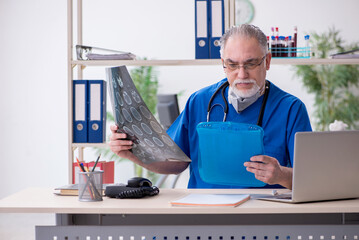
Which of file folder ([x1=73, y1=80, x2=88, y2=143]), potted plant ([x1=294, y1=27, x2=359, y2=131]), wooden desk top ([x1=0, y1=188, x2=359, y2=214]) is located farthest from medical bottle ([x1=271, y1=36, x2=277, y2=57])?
potted plant ([x1=294, y1=27, x2=359, y2=131])

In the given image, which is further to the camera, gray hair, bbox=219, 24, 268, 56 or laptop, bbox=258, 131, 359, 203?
gray hair, bbox=219, 24, 268, 56

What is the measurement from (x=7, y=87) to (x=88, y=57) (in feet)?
8.67

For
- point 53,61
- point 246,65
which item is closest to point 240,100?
point 246,65

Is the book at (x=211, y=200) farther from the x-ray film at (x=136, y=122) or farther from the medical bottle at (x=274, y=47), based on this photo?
the medical bottle at (x=274, y=47)

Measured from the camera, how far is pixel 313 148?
4.67 feet

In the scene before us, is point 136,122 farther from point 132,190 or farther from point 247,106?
point 247,106

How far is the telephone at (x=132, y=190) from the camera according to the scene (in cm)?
160

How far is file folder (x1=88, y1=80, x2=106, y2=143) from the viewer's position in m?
2.89

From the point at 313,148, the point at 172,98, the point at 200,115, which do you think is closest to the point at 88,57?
the point at 200,115

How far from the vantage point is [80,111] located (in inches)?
115

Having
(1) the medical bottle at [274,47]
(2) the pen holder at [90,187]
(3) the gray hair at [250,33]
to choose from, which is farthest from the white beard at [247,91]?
(1) the medical bottle at [274,47]

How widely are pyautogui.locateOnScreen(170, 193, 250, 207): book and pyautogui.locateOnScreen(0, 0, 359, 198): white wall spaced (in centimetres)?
368

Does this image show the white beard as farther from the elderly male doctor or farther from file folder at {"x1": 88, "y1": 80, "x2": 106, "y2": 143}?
file folder at {"x1": 88, "y1": 80, "x2": 106, "y2": 143}

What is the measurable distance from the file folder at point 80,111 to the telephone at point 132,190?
1310 mm
